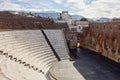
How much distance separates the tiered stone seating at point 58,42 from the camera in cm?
2438

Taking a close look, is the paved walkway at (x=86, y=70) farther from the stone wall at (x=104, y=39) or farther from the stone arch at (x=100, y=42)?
the stone arch at (x=100, y=42)

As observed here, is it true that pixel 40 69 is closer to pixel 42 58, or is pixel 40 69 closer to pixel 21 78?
pixel 42 58

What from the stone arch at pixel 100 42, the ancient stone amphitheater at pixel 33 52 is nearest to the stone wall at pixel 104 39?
the stone arch at pixel 100 42

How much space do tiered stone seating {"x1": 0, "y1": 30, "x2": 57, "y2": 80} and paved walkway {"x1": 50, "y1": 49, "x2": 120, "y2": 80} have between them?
104cm

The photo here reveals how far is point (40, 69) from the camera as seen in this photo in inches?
708

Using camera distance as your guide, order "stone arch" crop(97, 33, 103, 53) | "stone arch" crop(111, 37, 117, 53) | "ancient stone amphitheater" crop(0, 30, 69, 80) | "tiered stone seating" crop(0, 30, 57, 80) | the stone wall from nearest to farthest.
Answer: "ancient stone amphitheater" crop(0, 30, 69, 80), "tiered stone seating" crop(0, 30, 57, 80), the stone wall, "stone arch" crop(111, 37, 117, 53), "stone arch" crop(97, 33, 103, 53)

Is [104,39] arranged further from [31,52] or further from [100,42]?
[31,52]

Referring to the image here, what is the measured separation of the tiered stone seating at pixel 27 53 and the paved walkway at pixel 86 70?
104 centimetres

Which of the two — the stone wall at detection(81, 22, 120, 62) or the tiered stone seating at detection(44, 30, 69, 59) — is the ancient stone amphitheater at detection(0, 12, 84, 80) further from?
the stone wall at detection(81, 22, 120, 62)

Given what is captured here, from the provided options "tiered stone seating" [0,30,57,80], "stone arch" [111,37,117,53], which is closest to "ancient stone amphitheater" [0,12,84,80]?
"tiered stone seating" [0,30,57,80]

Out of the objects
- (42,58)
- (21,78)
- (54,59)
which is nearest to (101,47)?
(54,59)

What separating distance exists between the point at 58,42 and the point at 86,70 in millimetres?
6847

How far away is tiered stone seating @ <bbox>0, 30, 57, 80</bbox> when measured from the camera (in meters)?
15.2

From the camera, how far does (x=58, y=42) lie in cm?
2622
